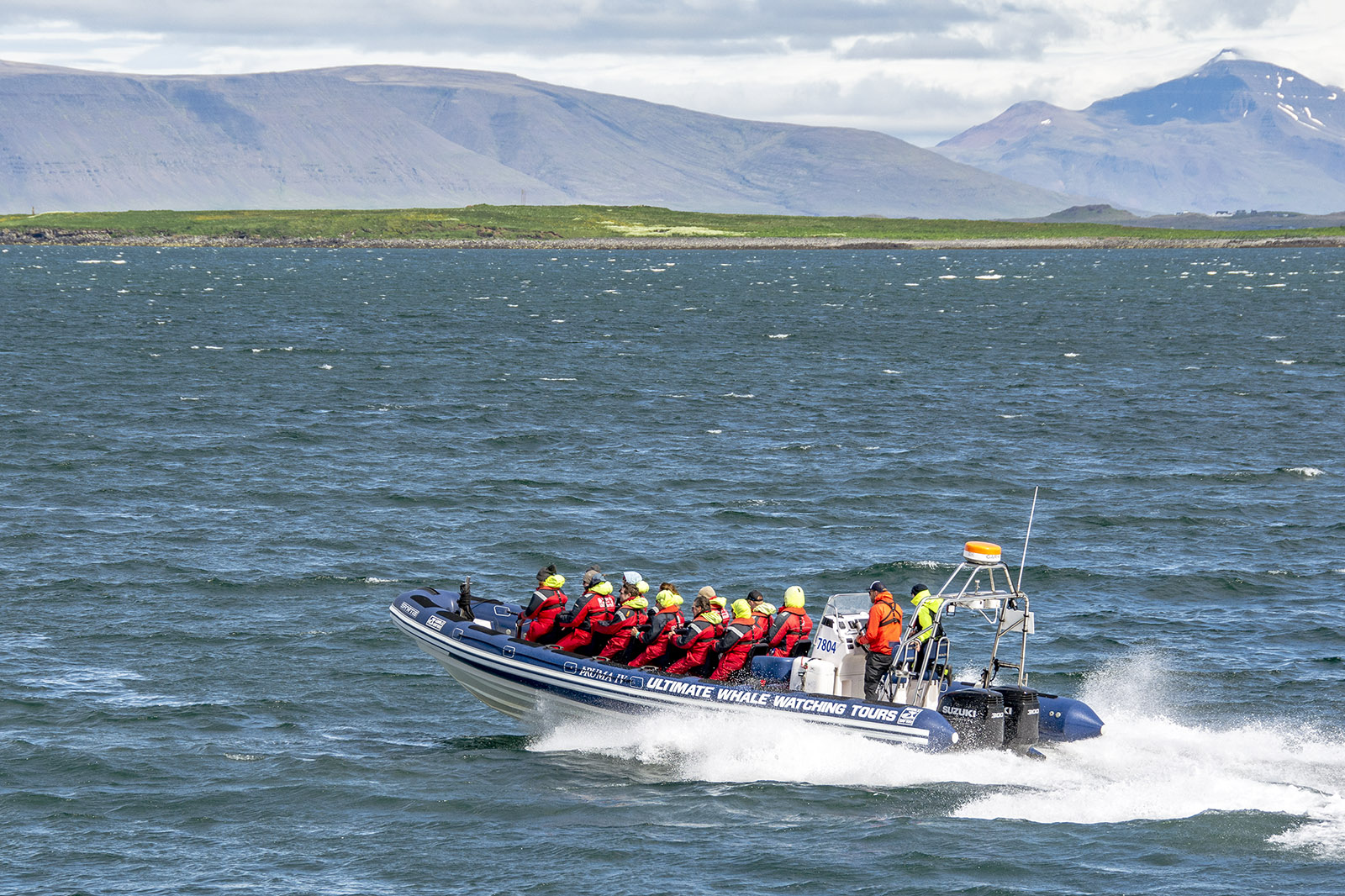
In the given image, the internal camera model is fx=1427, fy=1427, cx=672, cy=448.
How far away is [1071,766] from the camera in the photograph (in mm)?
18734

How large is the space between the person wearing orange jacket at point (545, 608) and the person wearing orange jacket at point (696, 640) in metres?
2.02

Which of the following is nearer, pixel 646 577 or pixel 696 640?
pixel 696 640

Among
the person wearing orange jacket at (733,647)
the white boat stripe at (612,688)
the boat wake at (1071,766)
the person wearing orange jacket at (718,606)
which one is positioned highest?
the person wearing orange jacket at (718,606)

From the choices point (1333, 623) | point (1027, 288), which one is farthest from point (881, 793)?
point (1027, 288)

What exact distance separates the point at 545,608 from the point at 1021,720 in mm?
6969

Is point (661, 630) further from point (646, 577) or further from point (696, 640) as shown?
point (646, 577)

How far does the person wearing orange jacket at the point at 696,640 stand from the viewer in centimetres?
1992

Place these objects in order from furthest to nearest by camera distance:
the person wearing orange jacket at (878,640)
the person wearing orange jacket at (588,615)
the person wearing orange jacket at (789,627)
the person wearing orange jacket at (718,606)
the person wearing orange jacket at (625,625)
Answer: the person wearing orange jacket at (588,615), the person wearing orange jacket at (625,625), the person wearing orange jacket at (789,627), the person wearing orange jacket at (718,606), the person wearing orange jacket at (878,640)

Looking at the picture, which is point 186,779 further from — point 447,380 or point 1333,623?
point 447,380

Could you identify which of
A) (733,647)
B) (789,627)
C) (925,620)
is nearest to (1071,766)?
(925,620)

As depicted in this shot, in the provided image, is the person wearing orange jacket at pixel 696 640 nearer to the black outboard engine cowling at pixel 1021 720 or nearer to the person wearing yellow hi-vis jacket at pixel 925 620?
the person wearing yellow hi-vis jacket at pixel 925 620

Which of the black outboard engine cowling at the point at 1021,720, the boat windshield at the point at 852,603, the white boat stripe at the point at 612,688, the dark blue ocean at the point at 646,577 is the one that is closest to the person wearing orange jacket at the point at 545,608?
the white boat stripe at the point at 612,688

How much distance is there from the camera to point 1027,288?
398 feet

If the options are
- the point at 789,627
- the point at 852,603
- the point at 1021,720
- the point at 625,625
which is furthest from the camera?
the point at 625,625
